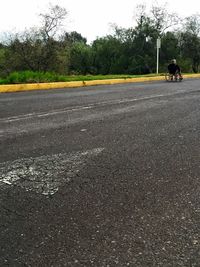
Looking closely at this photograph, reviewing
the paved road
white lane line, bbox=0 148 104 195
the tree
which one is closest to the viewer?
the paved road

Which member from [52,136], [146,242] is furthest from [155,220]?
[52,136]

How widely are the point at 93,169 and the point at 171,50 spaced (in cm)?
4289

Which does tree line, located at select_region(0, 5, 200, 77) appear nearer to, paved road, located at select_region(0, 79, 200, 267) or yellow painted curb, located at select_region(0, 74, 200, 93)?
yellow painted curb, located at select_region(0, 74, 200, 93)

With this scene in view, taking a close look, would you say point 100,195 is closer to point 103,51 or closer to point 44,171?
point 44,171

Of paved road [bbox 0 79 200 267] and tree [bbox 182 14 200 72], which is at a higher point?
tree [bbox 182 14 200 72]

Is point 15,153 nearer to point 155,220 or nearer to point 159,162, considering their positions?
point 159,162

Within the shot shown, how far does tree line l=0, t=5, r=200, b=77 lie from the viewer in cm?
2470

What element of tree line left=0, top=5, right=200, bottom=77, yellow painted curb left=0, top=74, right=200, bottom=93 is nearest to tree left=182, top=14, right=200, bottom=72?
tree line left=0, top=5, right=200, bottom=77

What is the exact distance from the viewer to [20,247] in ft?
7.63

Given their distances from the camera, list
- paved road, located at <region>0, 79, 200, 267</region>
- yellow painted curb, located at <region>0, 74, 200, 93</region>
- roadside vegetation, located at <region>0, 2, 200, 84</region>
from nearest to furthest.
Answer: paved road, located at <region>0, 79, 200, 267</region> → yellow painted curb, located at <region>0, 74, 200, 93</region> → roadside vegetation, located at <region>0, 2, 200, 84</region>

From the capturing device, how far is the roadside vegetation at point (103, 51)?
80.1 feet

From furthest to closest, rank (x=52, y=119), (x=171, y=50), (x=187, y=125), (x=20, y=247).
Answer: (x=171, y=50) < (x=52, y=119) < (x=187, y=125) < (x=20, y=247)

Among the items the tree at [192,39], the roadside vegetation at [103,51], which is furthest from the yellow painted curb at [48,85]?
the tree at [192,39]

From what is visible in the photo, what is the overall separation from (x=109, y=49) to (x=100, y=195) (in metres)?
50.8
